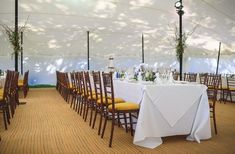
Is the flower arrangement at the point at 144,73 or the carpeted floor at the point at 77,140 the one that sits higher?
the flower arrangement at the point at 144,73

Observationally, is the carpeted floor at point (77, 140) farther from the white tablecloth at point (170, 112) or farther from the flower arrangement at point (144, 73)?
the flower arrangement at point (144, 73)

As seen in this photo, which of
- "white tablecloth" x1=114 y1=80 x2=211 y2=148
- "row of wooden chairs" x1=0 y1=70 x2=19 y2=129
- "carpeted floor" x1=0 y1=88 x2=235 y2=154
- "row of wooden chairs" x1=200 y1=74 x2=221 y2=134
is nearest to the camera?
"carpeted floor" x1=0 y1=88 x2=235 y2=154

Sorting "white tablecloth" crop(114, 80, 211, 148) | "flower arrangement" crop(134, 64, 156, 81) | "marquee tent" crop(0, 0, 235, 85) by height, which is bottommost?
"white tablecloth" crop(114, 80, 211, 148)

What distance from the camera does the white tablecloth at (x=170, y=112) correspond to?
145 inches

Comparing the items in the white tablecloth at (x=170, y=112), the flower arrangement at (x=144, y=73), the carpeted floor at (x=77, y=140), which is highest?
the flower arrangement at (x=144, y=73)

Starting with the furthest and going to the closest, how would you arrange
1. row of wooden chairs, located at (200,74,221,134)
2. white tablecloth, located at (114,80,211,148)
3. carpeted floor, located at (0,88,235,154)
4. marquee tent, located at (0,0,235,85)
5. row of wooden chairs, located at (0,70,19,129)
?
marquee tent, located at (0,0,235,85)
row of wooden chairs, located at (0,70,19,129)
row of wooden chairs, located at (200,74,221,134)
white tablecloth, located at (114,80,211,148)
carpeted floor, located at (0,88,235,154)

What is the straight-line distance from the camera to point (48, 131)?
439cm

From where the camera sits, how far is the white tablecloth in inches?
145

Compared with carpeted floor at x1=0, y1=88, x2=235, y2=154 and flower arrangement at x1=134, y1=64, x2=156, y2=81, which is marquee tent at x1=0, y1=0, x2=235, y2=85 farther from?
carpeted floor at x1=0, y1=88, x2=235, y2=154

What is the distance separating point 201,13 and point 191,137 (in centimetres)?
639

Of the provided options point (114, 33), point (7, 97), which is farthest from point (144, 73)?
point (114, 33)

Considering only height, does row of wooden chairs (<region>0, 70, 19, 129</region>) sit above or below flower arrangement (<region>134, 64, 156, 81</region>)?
below

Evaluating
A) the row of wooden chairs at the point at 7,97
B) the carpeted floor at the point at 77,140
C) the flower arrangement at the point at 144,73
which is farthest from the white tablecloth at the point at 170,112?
the row of wooden chairs at the point at 7,97

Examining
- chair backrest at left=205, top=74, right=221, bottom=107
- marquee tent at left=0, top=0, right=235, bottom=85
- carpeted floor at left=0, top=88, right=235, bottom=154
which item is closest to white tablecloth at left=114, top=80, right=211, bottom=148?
carpeted floor at left=0, top=88, right=235, bottom=154
